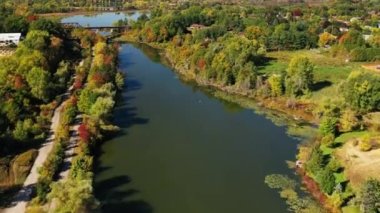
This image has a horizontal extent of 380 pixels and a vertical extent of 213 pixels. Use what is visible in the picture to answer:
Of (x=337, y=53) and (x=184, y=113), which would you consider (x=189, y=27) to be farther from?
(x=184, y=113)

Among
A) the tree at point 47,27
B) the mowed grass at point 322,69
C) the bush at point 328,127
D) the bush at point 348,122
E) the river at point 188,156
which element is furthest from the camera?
the tree at point 47,27

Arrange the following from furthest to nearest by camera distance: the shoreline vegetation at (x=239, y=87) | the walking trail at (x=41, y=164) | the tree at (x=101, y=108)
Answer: the tree at (x=101, y=108) < the shoreline vegetation at (x=239, y=87) < the walking trail at (x=41, y=164)

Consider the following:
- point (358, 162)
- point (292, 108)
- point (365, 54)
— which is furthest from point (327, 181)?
point (365, 54)

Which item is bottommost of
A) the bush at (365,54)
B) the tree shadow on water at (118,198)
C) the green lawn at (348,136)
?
the tree shadow on water at (118,198)

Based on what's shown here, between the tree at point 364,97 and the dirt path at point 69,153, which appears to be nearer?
the dirt path at point 69,153

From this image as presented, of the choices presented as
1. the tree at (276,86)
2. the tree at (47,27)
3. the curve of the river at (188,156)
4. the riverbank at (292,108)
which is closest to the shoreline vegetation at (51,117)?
the curve of the river at (188,156)

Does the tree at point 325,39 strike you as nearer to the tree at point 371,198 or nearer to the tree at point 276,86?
the tree at point 276,86
